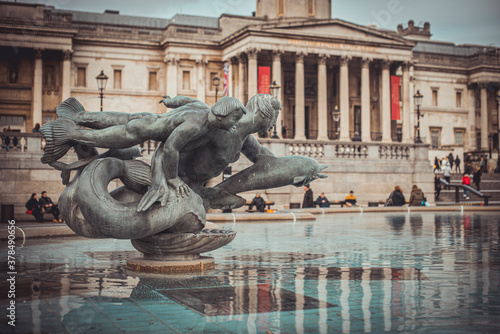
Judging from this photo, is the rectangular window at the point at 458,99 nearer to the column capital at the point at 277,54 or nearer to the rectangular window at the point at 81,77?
the column capital at the point at 277,54

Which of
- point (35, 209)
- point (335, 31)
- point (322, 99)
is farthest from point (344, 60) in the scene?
point (35, 209)

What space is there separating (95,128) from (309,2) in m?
55.2

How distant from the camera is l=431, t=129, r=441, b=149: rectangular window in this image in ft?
234

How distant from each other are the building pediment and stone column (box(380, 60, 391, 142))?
90.5 inches

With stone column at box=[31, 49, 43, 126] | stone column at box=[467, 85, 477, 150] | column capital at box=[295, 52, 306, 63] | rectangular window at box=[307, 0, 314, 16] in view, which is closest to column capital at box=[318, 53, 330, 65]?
column capital at box=[295, 52, 306, 63]

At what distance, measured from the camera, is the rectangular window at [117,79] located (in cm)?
5791

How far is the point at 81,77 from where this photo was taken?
56531 millimetres

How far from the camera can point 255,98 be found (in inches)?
277

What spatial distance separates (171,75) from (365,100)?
59.4 feet

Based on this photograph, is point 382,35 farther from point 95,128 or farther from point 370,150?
point 95,128

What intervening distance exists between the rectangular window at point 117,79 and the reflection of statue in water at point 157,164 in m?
52.1

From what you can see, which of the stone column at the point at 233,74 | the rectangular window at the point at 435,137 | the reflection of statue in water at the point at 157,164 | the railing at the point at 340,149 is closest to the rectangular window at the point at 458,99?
the rectangular window at the point at 435,137

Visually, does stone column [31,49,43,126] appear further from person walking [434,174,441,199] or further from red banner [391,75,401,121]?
person walking [434,174,441,199]

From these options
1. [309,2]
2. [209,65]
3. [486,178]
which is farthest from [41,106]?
[486,178]
